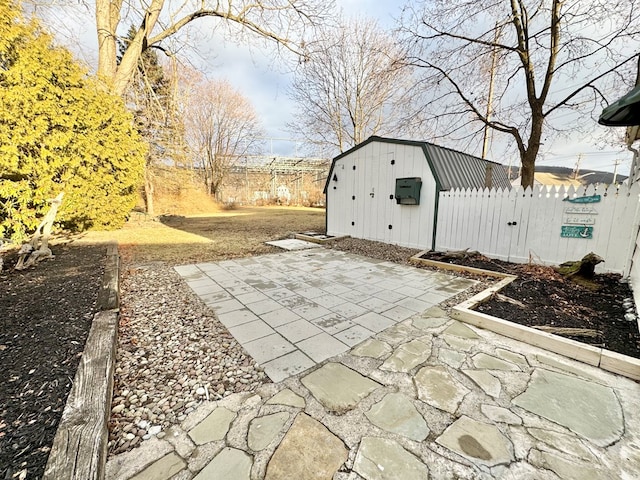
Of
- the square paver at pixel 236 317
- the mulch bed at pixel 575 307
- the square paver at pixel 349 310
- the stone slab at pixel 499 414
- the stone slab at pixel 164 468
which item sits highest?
the mulch bed at pixel 575 307

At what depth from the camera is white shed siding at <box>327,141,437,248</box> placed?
6.15 m

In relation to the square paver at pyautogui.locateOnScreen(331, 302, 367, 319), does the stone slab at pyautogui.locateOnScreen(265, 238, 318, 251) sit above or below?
above

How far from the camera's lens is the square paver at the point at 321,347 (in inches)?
85.6

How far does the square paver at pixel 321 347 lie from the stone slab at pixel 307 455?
0.68 metres

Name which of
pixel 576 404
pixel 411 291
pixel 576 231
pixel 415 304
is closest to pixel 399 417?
pixel 576 404

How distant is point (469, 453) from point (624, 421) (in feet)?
3.43

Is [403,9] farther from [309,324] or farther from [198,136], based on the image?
[198,136]

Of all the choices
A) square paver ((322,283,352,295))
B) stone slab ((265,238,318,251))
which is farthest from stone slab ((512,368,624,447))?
stone slab ((265,238,318,251))

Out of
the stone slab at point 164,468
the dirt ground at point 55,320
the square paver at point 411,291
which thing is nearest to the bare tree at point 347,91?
the square paver at point 411,291

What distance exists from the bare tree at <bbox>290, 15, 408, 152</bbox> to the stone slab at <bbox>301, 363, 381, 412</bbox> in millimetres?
11788

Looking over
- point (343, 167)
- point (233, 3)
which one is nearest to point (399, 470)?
point (343, 167)

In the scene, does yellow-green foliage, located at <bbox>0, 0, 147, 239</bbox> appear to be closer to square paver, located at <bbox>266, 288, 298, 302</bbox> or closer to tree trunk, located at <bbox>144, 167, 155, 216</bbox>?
square paver, located at <bbox>266, 288, 298, 302</bbox>

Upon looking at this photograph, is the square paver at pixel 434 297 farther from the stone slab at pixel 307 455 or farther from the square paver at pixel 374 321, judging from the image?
the stone slab at pixel 307 455

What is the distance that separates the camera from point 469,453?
1.30m
